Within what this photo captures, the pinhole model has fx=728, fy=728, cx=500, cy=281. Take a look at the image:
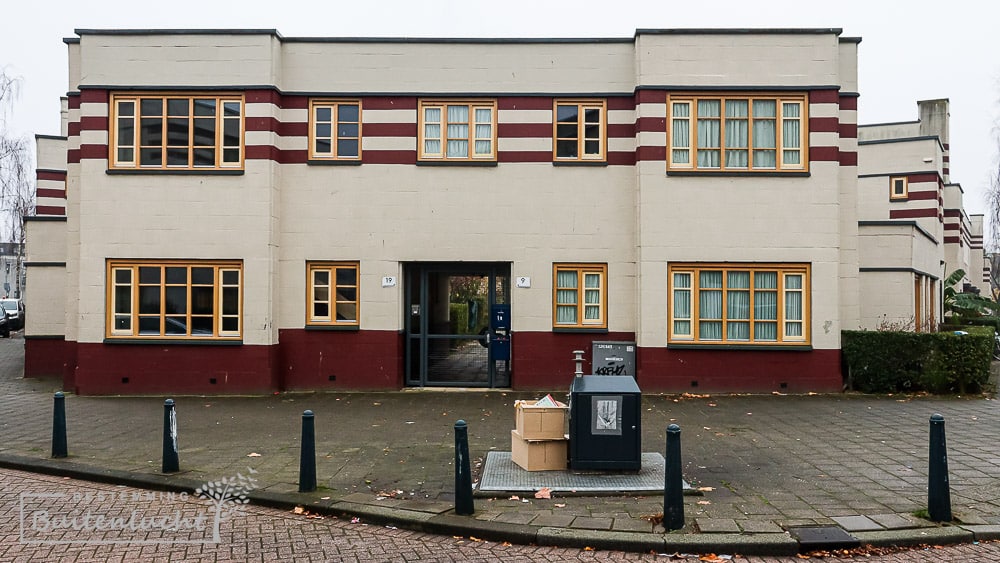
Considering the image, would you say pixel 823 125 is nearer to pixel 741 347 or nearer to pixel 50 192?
pixel 741 347

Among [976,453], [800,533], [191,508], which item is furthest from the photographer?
[976,453]

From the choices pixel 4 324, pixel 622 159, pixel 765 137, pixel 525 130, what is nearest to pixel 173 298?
pixel 525 130


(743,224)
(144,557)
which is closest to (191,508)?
(144,557)

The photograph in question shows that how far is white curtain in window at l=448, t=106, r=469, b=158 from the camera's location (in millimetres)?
14672

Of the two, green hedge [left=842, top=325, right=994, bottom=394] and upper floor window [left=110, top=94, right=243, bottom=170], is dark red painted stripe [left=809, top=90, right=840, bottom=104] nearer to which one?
green hedge [left=842, top=325, right=994, bottom=394]

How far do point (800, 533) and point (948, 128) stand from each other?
29.9 m

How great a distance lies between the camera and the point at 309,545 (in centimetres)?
582

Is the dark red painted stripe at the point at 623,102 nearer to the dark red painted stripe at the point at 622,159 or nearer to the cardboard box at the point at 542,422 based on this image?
the dark red painted stripe at the point at 622,159

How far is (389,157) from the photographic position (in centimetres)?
1455

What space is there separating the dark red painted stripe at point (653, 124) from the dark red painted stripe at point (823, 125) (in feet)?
9.28

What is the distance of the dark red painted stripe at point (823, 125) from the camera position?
46.1ft

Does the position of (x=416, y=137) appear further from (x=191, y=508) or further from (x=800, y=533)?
(x=800, y=533)

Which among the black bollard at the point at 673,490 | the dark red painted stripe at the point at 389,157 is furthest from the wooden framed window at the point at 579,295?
the black bollard at the point at 673,490

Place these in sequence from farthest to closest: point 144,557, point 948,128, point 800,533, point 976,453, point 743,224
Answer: point 948,128 < point 743,224 < point 976,453 < point 800,533 < point 144,557
